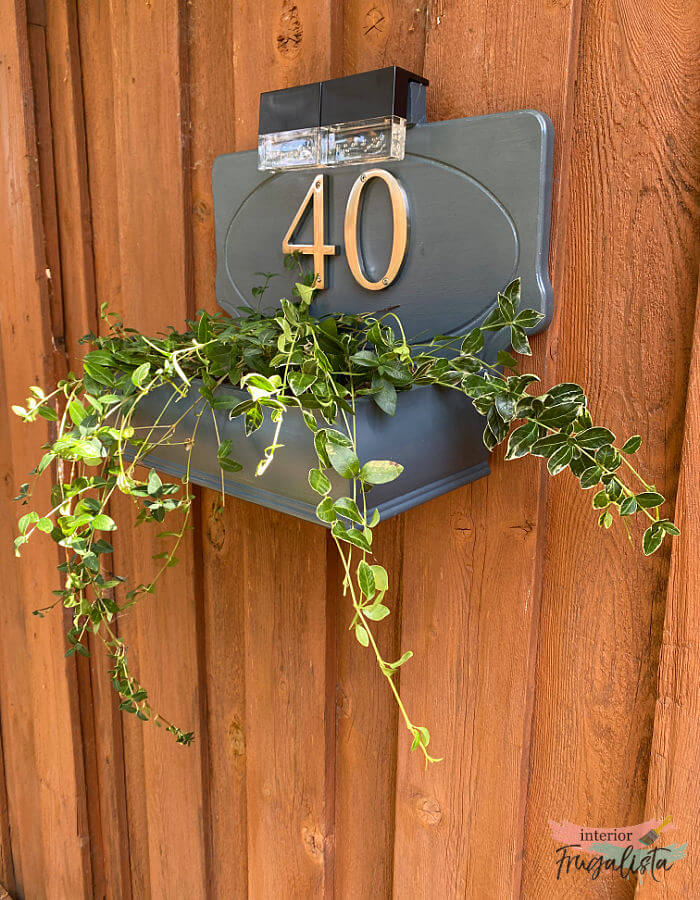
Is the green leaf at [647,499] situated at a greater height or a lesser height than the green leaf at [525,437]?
lesser

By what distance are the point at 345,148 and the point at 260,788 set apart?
955 millimetres

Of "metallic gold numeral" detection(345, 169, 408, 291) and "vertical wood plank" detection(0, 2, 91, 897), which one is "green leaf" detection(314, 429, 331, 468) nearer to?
"metallic gold numeral" detection(345, 169, 408, 291)

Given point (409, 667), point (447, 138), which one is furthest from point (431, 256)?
point (409, 667)

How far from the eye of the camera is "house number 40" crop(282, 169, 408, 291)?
0.77 metres

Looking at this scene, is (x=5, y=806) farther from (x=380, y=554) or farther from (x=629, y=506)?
(x=629, y=506)

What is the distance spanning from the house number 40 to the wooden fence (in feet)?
0.35

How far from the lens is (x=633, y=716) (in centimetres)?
73

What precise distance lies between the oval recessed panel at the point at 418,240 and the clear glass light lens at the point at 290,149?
1cm

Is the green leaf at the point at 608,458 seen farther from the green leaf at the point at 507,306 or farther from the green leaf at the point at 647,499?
the green leaf at the point at 507,306

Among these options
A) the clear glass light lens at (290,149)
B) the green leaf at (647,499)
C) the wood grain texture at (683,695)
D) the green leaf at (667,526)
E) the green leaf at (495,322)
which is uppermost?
the clear glass light lens at (290,149)

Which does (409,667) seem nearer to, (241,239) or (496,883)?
(496,883)

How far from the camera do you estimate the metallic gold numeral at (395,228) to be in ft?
2.53

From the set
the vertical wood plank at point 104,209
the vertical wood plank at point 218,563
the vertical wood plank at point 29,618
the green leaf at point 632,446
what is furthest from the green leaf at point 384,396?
the vertical wood plank at point 29,618

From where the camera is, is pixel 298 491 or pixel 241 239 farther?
pixel 241 239
